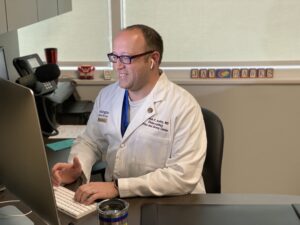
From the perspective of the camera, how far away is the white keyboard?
1.41m

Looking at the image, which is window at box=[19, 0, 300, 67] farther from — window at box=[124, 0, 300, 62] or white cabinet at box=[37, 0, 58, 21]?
white cabinet at box=[37, 0, 58, 21]

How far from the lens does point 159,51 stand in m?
1.83

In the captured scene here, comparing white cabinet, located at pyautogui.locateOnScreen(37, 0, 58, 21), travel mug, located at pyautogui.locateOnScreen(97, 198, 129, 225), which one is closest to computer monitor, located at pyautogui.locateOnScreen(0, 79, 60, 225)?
travel mug, located at pyautogui.locateOnScreen(97, 198, 129, 225)

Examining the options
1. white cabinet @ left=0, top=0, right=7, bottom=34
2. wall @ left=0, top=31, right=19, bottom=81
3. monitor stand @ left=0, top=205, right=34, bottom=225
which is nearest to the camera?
monitor stand @ left=0, top=205, right=34, bottom=225

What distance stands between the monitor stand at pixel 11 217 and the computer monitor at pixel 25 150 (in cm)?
18

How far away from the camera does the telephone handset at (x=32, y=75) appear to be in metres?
2.12

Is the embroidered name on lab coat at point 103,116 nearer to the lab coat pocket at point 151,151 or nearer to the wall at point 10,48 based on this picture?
the lab coat pocket at point 151,151

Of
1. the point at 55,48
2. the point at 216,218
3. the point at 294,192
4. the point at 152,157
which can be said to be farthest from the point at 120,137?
the point at 294,192

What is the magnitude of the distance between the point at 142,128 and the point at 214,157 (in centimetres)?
36

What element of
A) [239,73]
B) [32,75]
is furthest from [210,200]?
[239,73]

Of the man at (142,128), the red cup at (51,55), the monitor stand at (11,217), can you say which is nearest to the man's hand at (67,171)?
the man at (142,128)

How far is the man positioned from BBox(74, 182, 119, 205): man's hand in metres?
0.14

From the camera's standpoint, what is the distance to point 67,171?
1649 mm

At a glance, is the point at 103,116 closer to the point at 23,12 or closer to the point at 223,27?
the point at 23,12
